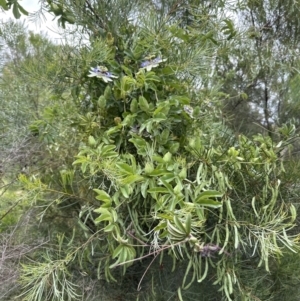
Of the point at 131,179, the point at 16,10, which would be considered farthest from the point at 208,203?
the point at 16,10

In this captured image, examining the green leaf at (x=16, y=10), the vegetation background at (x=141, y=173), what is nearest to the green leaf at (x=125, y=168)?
the vegetation background at (x=141, y=173)

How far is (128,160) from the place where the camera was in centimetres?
60

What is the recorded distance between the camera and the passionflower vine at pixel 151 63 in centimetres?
62

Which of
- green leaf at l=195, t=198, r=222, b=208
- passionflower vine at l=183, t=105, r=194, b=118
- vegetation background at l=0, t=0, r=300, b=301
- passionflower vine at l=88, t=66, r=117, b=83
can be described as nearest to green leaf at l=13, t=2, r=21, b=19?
vegetation background at l=0, t=0, r=300, b=301

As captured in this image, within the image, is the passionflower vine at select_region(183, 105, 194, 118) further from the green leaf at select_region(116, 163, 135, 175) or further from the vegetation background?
the green leaf at select_region(116, 163, 135, 175)

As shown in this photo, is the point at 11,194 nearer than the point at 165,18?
No

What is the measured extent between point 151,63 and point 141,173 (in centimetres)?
22

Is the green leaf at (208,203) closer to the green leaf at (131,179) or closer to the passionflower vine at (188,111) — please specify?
the green leaf at (131,179)

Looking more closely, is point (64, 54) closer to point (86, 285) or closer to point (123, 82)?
point (123, 82)

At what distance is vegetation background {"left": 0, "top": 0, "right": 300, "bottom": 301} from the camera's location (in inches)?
21.5

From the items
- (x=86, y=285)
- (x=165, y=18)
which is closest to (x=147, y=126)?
(x=165, y=18)

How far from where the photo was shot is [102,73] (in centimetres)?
62

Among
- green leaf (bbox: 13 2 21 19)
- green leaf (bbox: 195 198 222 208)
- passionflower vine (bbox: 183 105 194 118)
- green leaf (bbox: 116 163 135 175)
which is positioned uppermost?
green leaf (bbox: 13 2 21 19)

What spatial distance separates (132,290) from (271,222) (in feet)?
1.13
